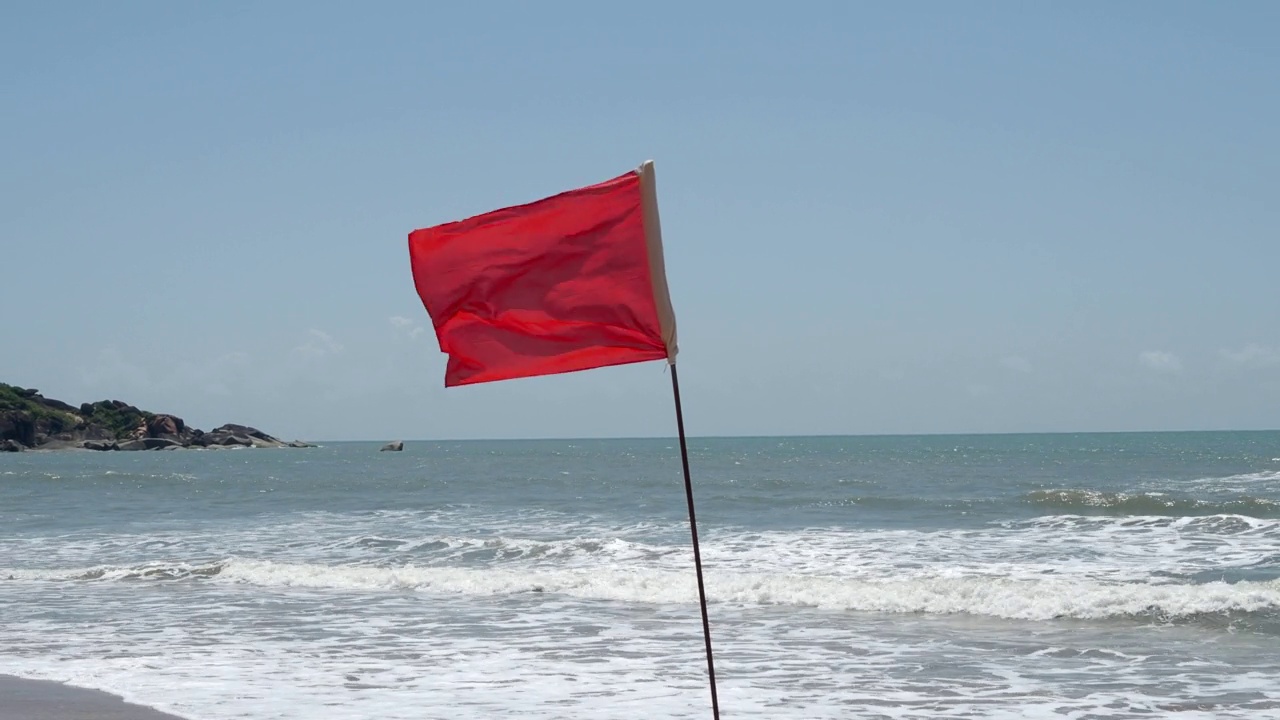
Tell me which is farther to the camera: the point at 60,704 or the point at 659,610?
the point at 659,610

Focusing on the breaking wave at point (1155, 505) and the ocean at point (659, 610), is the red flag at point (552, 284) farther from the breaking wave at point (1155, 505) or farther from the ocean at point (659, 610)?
the breaking wave at point (1155, 505)

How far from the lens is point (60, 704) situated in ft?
30.0

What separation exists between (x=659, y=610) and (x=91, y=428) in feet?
440

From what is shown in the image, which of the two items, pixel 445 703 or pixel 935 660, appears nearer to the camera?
pixel 445 703

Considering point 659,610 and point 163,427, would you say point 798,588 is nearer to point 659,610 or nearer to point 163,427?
point 659,610

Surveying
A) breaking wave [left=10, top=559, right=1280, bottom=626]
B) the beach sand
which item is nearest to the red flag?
the beach sand

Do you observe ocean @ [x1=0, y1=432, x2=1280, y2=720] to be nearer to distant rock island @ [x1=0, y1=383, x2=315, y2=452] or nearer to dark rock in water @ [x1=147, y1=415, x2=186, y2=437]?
distant rock island @ [x1=0, y1=383, x2=315, y2=452]

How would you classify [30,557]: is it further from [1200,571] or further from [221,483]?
[221,483]

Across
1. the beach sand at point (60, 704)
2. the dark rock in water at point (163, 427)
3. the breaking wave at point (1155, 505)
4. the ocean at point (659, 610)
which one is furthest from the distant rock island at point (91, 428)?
the beach sand at point (60, 704)

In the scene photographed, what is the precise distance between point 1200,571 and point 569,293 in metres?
15.2

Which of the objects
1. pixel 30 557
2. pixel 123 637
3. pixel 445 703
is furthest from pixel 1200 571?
pixel 30 557

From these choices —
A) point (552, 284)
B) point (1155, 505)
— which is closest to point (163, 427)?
point (1155, 505)

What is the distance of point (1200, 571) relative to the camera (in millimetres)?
17938

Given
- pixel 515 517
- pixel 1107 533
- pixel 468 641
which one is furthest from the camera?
pixel 515 517
